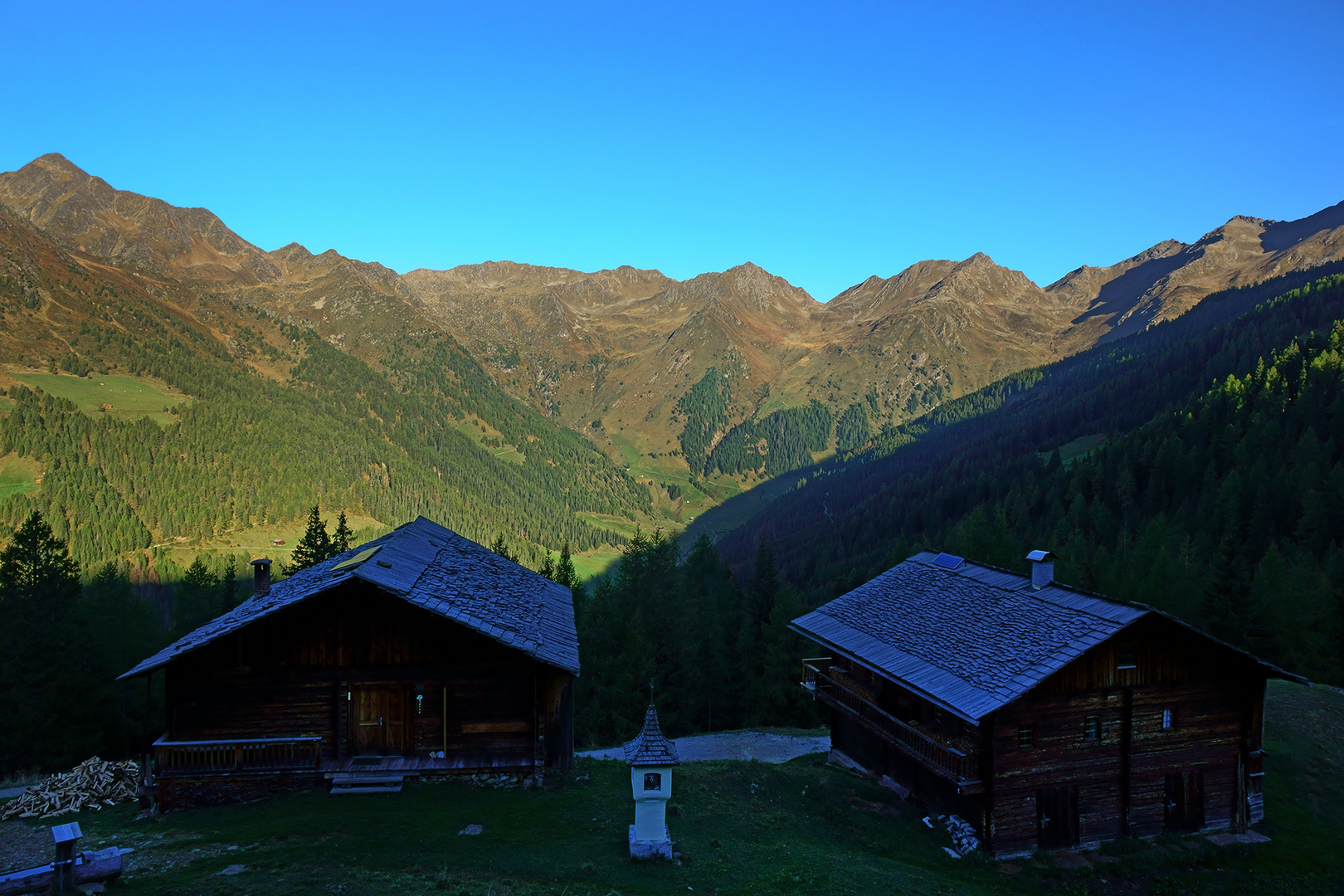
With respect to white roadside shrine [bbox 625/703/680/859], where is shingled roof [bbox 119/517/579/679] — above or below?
above

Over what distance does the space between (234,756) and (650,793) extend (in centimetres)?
1499

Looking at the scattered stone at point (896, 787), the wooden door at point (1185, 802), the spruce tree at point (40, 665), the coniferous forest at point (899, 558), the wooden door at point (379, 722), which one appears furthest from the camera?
the coniferous forest at point (899, 558)

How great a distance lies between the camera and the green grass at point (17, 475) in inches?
6663

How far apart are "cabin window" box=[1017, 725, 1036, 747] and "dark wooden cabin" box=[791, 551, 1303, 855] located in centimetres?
5

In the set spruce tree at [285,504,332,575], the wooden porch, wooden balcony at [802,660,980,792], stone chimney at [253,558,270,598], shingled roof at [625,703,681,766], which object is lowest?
wooden balcony at [802,660,980,792]

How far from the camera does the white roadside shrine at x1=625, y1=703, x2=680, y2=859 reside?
65.0ft

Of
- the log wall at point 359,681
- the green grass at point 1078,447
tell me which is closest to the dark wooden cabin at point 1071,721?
the log wall at point 359,681

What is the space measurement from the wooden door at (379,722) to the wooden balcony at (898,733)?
19.8 m

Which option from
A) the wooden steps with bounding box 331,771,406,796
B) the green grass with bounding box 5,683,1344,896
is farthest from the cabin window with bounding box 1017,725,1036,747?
the wooden steps with bounding box 331,771,406,796

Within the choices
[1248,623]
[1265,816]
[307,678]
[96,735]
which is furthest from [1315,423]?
[96,735]

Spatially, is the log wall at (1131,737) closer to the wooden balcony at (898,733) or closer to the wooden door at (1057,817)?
the wooden door at (1057,817)

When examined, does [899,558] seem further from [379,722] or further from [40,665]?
[40,665]

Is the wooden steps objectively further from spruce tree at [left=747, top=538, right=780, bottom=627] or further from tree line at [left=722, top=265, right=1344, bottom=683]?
tree line at [left=722, top=265, right=1344, bottom=683]

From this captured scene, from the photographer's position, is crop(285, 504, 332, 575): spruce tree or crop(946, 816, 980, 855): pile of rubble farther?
crop(285, 504, 332, 575): spruce tree
